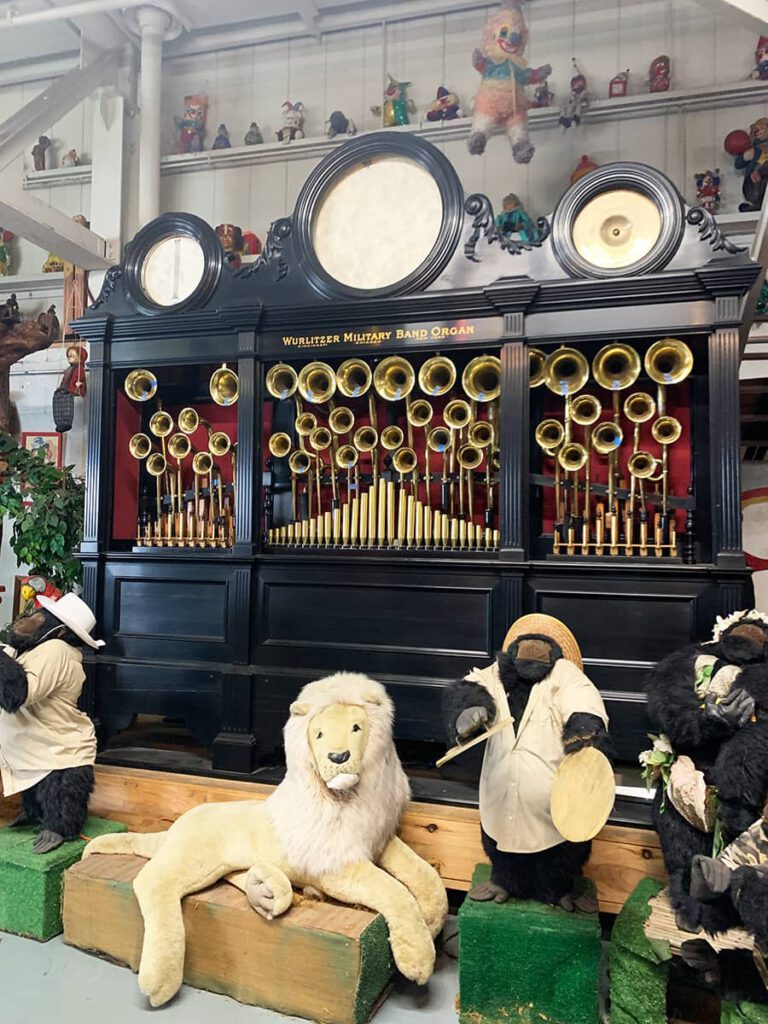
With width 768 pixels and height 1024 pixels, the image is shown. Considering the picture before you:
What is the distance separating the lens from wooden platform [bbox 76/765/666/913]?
281 cm

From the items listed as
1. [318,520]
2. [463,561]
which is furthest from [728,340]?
[318,520]

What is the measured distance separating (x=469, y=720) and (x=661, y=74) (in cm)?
491

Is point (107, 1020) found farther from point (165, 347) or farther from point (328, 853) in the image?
point (165, 347)

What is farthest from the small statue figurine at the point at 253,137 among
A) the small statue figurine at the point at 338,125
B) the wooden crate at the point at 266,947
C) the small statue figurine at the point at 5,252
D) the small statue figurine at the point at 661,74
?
the wooden crate at the point at 266,947

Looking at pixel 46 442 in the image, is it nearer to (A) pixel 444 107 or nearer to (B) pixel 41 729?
(B) pixel 41 729

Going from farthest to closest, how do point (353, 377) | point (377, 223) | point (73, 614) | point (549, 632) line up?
point (353, 377)
point (377, 223)
point (73, 614)
point (549, 632)

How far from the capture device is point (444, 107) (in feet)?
18.3

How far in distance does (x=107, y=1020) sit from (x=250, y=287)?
3133 millimetres

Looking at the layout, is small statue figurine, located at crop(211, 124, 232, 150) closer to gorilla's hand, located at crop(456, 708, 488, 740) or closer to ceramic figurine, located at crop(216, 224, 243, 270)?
ceramic figurine, located at crop(216, 224, 243, 270)

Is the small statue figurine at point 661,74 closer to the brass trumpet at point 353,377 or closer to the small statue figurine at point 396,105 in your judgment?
the small statue figurine at point 396,105

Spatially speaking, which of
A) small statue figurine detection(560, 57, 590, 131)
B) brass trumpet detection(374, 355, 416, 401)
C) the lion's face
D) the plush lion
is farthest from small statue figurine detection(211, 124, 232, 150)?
the lion's face

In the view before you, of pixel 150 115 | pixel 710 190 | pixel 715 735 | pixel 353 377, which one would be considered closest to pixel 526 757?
pixel 715 735

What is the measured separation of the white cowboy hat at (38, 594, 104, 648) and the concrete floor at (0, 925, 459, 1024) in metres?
1.20

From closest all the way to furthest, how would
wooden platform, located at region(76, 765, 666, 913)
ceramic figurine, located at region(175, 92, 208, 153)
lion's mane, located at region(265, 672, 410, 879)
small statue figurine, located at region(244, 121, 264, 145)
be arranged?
lion's mane, located at region(265, 672, 410, 879) < wooden platform, located at region(76, 765, 666, 913) < small statue figurine, located at region(244, 121, 264, 145) < ceramic figurine, located at region(175, 92, 208, 153)
